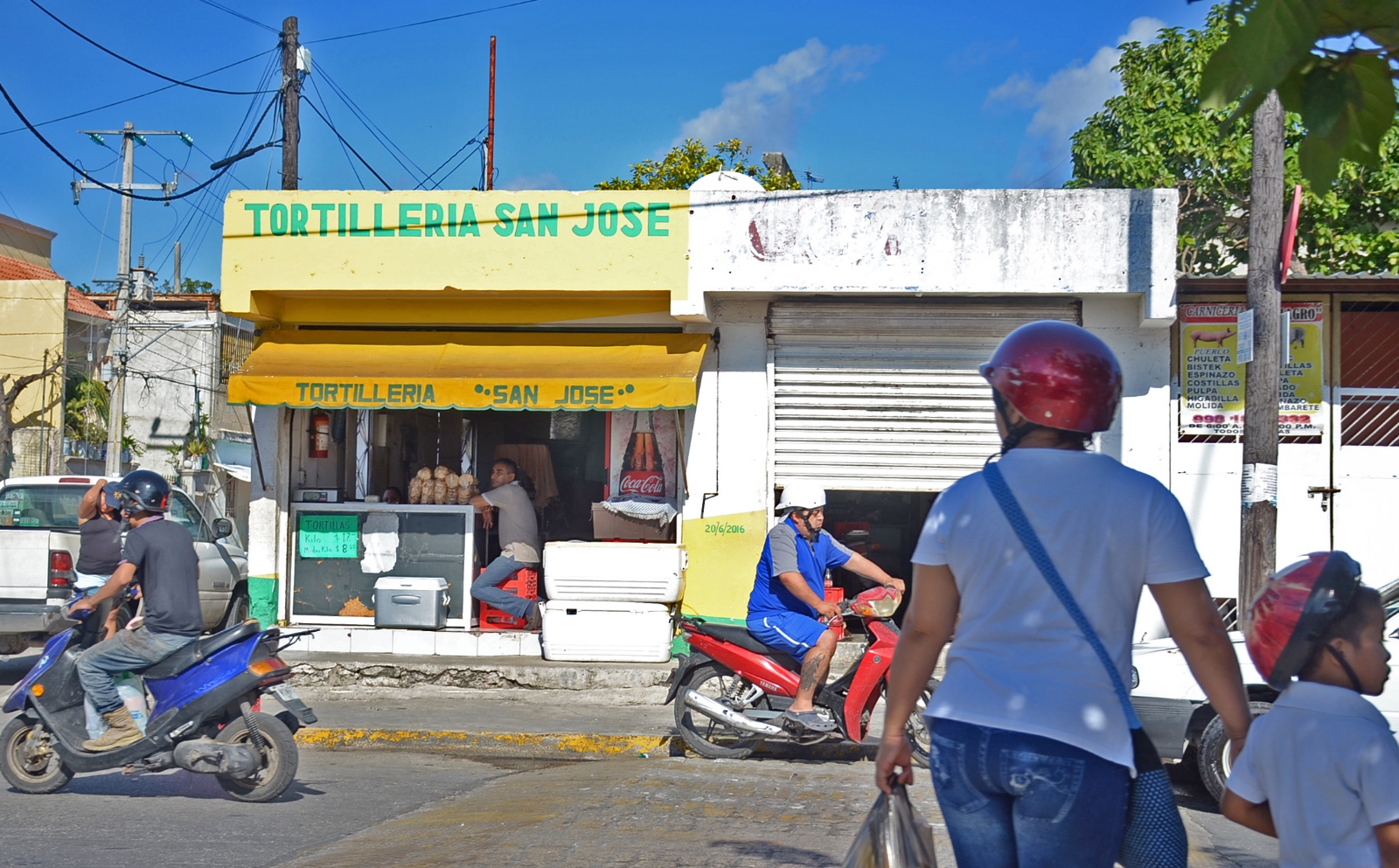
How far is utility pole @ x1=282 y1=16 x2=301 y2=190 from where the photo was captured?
54.5 ft

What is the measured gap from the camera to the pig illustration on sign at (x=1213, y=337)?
11.0 metres

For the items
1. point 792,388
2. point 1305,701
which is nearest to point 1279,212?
point 792,388

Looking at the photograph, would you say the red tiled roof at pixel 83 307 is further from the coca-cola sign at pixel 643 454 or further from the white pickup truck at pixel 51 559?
the coca-cola sign at pixel 643 454

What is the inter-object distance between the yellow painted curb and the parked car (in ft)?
10.7

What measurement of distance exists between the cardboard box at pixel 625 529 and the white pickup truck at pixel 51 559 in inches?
143

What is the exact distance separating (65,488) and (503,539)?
4.87 metres

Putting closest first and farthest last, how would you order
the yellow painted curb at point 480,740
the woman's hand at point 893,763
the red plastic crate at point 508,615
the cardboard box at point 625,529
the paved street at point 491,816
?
the woman's hand at point 893,763 < the paved street at point 491,816 < the yellow painted curb at point 480,740 < the red plastic crate at point 508,615 < the cardboard box at point 625,529

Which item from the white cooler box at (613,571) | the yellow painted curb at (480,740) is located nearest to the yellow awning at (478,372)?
the white cooler box at (613,571)

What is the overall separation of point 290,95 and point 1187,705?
14.5m

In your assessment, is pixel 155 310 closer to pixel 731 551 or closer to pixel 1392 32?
pixel 731 551

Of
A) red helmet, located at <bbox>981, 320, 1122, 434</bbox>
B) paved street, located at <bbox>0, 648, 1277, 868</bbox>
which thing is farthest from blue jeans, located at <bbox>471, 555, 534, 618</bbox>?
red helmet, located at <bbox>981, 320, 1122, 434</bbox>

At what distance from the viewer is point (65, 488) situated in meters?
12.5

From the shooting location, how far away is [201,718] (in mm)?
6332

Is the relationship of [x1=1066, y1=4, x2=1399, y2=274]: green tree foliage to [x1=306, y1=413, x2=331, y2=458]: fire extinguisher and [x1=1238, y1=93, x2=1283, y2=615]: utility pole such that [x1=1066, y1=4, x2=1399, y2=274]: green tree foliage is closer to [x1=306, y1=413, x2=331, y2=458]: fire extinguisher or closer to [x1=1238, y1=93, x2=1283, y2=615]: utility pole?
[x1=1238, y1=93, x2=1283, y2=615]: utility pole
